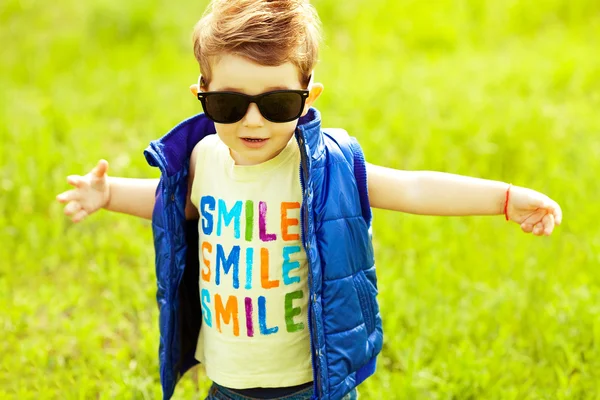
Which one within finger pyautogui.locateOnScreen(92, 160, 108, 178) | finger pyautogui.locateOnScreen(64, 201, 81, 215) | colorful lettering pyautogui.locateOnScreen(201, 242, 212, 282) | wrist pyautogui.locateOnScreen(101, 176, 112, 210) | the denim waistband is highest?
finger pyautogui.locateOnScreen(92, 160, 108, 178)

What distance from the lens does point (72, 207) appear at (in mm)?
2555

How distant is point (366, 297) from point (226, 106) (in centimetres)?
71

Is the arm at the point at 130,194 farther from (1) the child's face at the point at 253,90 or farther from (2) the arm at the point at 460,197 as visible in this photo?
(2) the arm at the point at 460,197

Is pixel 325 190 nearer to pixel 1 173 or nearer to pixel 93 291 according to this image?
pixel 93 291

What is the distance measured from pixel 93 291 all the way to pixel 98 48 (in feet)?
11.2

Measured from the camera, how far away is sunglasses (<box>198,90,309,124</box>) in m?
2.11

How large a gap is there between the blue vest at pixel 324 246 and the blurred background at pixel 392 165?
74 cm

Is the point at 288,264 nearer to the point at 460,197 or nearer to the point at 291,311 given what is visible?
the point at 291,311

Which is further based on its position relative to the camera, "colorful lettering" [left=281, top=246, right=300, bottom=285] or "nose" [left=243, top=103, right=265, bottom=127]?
"colorful lettering" [left=281, top=246, right=300, bottom=285]

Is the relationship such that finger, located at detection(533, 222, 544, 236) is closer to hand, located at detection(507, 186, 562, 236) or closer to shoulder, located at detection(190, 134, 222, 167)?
hand, located at detection(507, 186, 562, 236)

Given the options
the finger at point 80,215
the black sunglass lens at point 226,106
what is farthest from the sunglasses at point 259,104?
the finger at point 80,215

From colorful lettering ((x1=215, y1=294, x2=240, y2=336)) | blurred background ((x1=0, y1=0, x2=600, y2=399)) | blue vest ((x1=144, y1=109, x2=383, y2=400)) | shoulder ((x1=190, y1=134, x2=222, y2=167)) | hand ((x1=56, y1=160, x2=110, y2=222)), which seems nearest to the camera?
blue vest ((x1=144, y1=109, x2=383, y2=400))

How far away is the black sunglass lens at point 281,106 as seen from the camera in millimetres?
2111

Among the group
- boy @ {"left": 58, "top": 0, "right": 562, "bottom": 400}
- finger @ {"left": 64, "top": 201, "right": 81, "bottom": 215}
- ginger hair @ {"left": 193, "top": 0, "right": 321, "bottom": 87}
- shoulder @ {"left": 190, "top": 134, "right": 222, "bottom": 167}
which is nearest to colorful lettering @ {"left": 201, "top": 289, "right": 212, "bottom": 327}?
boy @ {"left": 58, "top": 0, "right": 562, "bottom": 400}
